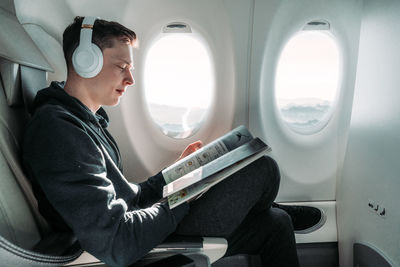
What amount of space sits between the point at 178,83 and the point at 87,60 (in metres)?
0.85

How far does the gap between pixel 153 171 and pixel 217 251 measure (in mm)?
1002

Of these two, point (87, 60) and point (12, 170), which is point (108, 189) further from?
point (87, 60)

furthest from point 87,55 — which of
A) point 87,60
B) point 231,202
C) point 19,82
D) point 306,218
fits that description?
point 306,218

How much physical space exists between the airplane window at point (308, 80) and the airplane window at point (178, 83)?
43 centimetres

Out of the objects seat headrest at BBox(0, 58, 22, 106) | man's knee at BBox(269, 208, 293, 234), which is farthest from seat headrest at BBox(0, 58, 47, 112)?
man's knee at BBox(269, 208, 293, 234)

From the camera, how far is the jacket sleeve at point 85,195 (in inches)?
38.8

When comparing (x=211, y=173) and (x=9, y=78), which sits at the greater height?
(x=9, y=78)

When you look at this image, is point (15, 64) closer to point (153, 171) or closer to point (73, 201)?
point (73, 201)

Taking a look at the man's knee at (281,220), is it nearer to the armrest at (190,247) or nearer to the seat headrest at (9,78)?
the armrest at (190,247)

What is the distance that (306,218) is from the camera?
210cm

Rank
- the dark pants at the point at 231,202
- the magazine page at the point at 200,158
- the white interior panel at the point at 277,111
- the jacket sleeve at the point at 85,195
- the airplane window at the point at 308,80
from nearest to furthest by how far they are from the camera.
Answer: the jacket sleeve at the point at 85,195 → the dark pants at the point at 231,202 → the magazine page at the point at 200,158 → the white interior panel at the point at 277,111 → the airplane window at the point at 308,80

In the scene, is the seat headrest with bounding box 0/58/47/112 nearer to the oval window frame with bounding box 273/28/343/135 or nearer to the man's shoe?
the oval window frame with bounding box 273/28/343/135

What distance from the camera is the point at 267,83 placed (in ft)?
6.60

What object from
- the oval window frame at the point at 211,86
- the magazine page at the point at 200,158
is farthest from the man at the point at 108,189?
the oval window frame at the point at 211,86
